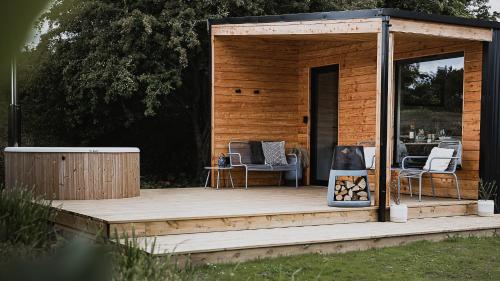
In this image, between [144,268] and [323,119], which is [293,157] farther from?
[144,268]

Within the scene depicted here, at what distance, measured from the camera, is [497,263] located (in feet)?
16.6

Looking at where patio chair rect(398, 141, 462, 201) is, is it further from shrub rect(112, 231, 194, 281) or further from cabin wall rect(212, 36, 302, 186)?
shrub rect(112, 231, 194, 281)

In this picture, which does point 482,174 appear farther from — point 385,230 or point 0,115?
point 0,115

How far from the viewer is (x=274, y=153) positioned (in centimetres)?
912

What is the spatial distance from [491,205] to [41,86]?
816cm

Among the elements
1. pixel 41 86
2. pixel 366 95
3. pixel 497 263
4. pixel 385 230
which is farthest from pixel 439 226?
pixel 41 86

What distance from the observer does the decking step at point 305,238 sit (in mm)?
4719

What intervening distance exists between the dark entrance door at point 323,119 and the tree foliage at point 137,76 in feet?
6.00

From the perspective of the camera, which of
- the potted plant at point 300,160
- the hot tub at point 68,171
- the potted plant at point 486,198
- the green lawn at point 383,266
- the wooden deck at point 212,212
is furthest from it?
the potted plant at point 300,160

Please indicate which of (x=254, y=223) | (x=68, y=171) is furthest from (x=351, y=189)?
(x=68, y=171)

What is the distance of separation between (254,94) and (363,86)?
169 cm

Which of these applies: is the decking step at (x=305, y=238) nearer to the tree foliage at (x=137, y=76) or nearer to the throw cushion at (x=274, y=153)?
the throw cushion at (x=274, y=153)

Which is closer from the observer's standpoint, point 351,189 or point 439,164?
point 351,189

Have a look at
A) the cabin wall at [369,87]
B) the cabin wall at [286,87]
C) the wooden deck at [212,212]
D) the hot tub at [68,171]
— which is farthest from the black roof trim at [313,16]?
the hot tub at [68,171]
